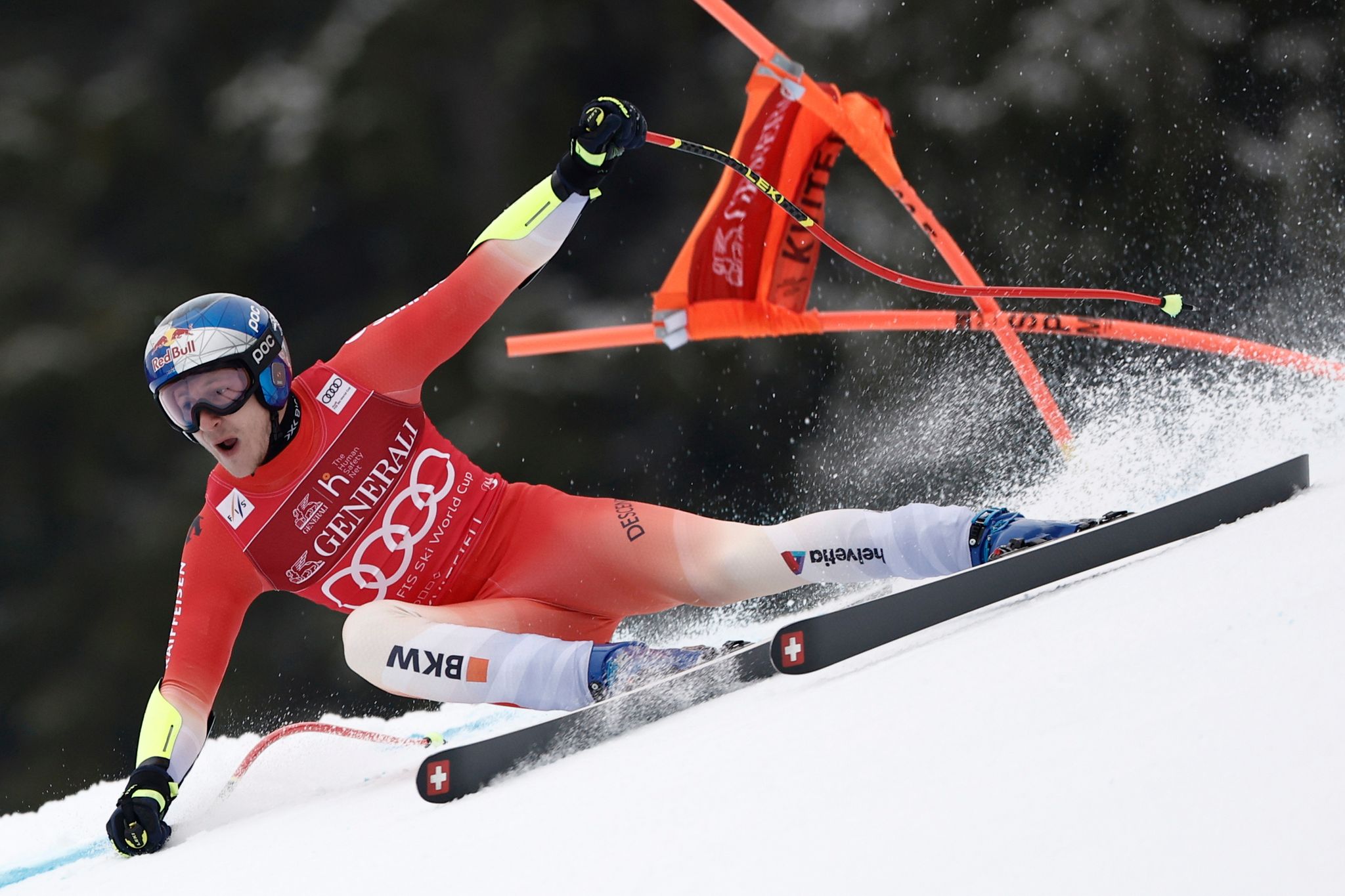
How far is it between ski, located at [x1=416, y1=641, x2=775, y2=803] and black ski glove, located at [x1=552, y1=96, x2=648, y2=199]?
923 mm

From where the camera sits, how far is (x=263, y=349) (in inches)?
78.7

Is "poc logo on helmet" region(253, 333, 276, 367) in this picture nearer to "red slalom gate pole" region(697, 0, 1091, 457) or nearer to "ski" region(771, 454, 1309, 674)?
"ski" region(771, 454, 1309, 674)

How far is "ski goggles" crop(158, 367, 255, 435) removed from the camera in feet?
6.42

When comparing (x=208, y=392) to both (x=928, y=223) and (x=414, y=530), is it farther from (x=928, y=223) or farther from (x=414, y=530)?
(x=928, y=223)

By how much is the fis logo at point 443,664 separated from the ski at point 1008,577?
49 centimetres

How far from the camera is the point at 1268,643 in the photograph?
103 cm

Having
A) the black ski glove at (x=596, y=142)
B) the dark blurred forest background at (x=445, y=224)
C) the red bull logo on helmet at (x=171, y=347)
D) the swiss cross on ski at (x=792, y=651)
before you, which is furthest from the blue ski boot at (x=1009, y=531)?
the dark blurred forest background at (x=445, y=224)

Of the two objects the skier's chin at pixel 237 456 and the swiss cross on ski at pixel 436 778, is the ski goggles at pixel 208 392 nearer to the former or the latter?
the skier's chin at pixel 237 456

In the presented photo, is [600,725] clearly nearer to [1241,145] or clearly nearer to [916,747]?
[916,747]

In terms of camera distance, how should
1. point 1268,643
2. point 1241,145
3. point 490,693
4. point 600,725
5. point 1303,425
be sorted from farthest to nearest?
point 1241,145 < point 1303,425 < point 490,693 < point 600,725 < point 1268,643

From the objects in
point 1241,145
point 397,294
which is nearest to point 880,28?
point 1241,145

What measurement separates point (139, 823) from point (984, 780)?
152 cm

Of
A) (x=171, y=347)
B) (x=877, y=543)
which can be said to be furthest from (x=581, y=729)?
(x=171, y=347)

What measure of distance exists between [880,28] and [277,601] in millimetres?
2766
